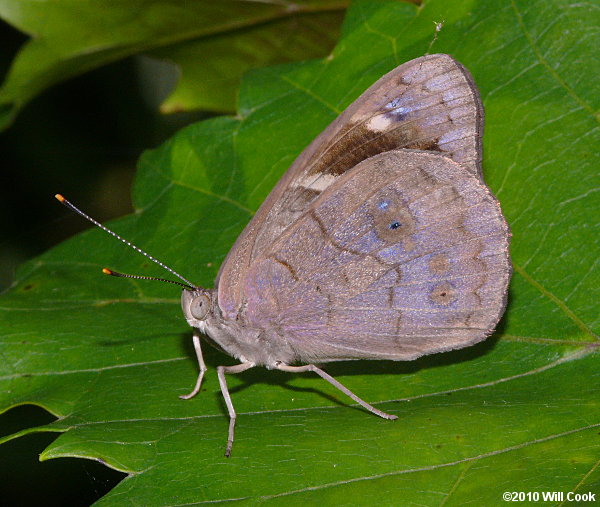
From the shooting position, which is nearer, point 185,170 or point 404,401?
point 404,401

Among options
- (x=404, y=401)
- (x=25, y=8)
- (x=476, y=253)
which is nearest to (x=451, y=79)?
(x=476, y=253)

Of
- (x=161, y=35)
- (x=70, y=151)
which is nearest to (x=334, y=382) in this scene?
(x=161, y=35)

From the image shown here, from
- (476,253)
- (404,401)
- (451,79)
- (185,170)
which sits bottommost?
(404,401)

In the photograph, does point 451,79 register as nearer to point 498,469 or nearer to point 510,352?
point 510,352

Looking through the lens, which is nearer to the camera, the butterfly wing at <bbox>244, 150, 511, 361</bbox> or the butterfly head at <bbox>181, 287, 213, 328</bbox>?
the butterfly wing at <bbox>244, 150, 511, 361</bbox>

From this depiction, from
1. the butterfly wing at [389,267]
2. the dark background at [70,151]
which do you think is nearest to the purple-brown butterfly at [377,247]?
the butterfly wing at [389,267]

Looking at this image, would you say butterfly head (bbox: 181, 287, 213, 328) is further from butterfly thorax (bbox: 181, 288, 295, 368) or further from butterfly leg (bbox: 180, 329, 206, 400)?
butterfly leg (bbox: 180, 329, 206, 400)

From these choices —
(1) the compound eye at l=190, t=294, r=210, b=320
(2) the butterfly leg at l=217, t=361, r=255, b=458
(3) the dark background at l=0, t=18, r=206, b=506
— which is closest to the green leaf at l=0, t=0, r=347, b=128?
(3) the dark background at l=0, t=18, r=206, b=506
